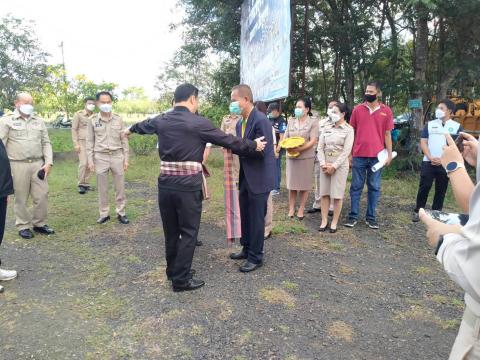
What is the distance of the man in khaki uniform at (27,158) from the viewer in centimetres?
455

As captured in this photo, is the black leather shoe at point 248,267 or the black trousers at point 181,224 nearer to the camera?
the black trousers at point 181,224

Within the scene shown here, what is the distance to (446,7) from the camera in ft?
20.1

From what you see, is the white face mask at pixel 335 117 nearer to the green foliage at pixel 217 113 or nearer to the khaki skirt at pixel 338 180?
the khaki skirt at pixel 338 180

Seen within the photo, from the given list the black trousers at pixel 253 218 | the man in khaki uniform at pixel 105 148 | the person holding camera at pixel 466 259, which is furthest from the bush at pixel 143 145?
the person holding camera at pixel 466 259

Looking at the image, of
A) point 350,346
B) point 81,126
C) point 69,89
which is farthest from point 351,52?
point 69,89

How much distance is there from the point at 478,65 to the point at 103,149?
6.75 meters

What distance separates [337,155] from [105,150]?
3131 millimetres

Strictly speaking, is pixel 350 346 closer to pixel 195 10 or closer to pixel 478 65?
pixel 478 65

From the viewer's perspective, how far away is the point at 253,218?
12.2ft

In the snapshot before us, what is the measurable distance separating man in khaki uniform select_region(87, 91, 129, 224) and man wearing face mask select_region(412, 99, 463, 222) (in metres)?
4.17

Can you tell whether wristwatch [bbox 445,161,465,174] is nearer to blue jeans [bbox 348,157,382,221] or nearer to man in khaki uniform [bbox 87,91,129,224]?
blue jeans [bbox 348,157,382,221]

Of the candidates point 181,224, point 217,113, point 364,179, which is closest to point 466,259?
point 181,224

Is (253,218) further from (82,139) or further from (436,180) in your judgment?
(82,139)

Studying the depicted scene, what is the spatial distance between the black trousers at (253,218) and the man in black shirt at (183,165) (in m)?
0.54
